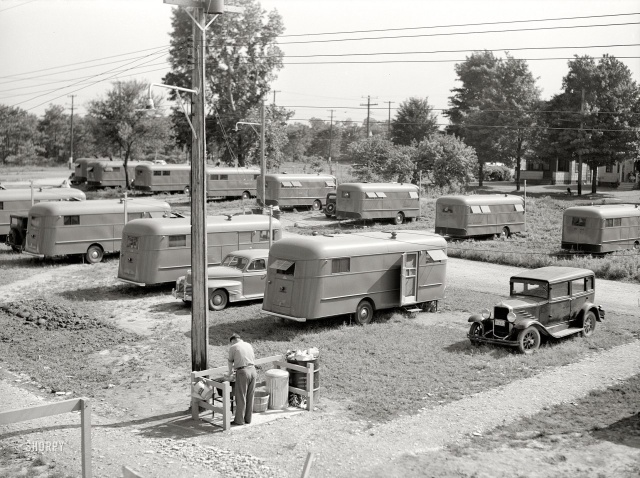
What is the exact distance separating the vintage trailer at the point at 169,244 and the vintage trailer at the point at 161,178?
1017 inches

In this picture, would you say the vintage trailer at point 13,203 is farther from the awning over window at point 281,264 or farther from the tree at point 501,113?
the tree at point 501,113

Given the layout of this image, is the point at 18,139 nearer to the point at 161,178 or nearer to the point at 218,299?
the point at 161,178

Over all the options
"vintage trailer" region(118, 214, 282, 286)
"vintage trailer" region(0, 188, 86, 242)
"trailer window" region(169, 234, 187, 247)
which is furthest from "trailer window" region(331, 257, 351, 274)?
"vintage trailer" region(0, 188, 86, 242)

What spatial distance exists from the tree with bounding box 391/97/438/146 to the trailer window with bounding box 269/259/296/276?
6323 cm

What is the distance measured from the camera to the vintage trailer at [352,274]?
1884cm

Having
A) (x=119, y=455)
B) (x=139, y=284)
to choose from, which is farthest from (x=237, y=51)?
(x=119, y=455)

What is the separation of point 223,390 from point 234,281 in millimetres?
9911

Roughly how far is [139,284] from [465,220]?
1768 cm

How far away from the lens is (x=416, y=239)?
21375 mm

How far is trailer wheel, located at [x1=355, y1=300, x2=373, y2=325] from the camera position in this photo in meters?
19.8

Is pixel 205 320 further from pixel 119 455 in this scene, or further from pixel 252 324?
pixel 252 324

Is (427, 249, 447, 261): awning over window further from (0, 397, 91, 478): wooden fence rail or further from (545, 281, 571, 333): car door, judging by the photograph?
(0, 397, 91, 478): wooden fence rail

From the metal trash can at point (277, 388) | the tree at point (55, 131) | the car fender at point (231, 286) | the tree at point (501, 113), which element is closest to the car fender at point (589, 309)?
the metal trash can at point (277, 388)

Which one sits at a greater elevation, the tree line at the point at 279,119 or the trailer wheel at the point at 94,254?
the tree line at the point at 279,119
